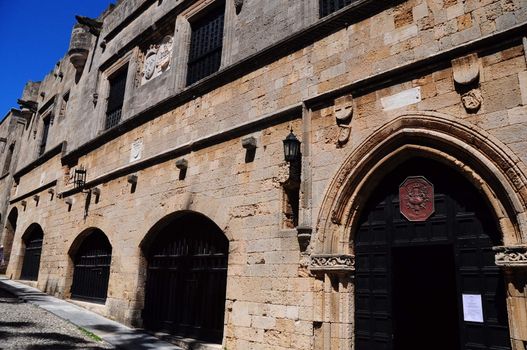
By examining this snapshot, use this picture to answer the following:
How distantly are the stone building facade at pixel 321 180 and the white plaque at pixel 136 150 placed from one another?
10 centimetres

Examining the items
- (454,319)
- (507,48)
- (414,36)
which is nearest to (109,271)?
(454,319)

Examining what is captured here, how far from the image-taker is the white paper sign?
4027 millimetres

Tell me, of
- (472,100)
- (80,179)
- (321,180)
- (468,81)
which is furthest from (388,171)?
(80,179)

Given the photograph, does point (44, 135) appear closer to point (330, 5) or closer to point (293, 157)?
point (330, 5)

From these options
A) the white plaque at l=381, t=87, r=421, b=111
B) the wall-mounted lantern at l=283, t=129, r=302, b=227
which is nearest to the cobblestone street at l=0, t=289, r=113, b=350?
the wall-mounted lantern at l=283, t=129, r=302, b=227

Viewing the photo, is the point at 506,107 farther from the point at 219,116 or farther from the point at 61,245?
the point at 61,245

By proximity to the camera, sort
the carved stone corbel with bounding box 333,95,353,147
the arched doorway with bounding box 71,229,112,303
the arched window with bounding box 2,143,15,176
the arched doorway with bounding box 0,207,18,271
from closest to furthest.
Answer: the carved stone corbel with bounding box 333,95,353,147, the arched doorway with bounding box 71,229,112,303, the arched doorway with bounding box 0,207,18,271, the arched window with bounding box 2,143,15,176

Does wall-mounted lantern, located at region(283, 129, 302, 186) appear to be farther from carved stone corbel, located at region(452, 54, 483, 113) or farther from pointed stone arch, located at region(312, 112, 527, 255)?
carved stone corbel, located at region(452, 54, 483, 113)

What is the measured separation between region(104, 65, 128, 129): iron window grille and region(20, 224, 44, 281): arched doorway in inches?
217

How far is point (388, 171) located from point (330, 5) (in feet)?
9.41

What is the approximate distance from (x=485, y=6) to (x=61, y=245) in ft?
36.3

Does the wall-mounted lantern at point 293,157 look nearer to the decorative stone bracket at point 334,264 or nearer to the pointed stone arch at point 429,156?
the pointed stone arch at point 429,156

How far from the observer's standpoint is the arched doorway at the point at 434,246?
401 centimetres

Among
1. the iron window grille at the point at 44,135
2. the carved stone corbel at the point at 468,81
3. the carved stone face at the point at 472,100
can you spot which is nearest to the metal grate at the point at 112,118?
the iron window grille at the point at 44,135
